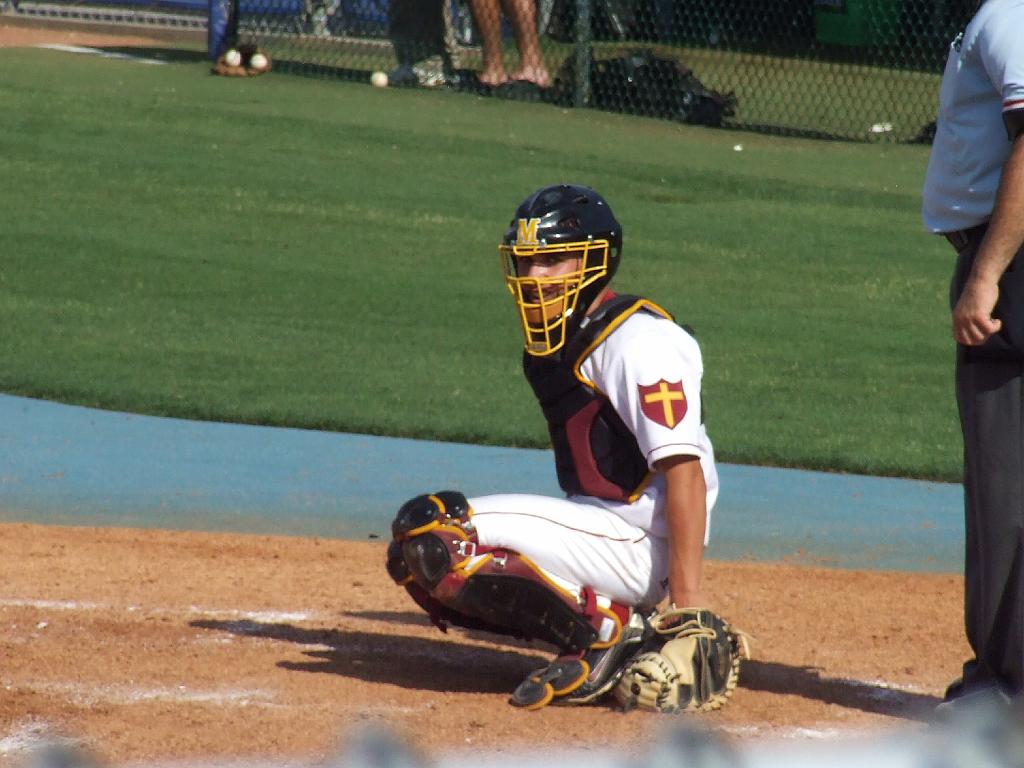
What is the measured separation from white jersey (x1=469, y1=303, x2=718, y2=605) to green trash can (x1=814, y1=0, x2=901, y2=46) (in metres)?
15.4

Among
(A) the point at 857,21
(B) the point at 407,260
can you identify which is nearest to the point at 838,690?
(B) the point at 407,260

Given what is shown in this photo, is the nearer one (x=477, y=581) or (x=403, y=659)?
(x=477, y=581)

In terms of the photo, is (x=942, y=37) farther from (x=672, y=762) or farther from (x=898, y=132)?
(x=672, y=762)

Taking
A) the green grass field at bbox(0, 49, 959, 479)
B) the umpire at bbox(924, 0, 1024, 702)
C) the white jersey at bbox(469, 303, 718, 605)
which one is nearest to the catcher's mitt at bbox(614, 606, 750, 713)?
the white jersey at bbox(469, 303, 718, 605)

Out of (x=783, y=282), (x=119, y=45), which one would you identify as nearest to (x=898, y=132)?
(x=783, y=282)

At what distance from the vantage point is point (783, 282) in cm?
1099

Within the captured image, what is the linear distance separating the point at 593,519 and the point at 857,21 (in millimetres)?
16328

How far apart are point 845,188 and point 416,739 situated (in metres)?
10.8

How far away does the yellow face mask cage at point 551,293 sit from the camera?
4.23 metres

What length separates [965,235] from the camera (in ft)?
12.9

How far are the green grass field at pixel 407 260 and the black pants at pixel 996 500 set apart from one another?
324 cm

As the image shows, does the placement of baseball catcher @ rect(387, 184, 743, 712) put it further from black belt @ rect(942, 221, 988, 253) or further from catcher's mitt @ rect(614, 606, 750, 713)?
black belt @ rect(942, 221, 988, 253)

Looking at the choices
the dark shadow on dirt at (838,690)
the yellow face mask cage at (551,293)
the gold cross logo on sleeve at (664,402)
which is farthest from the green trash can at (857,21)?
the gold cross logo on sleeve at (664,402)

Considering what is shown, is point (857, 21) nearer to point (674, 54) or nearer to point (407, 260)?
point (674, 54)
